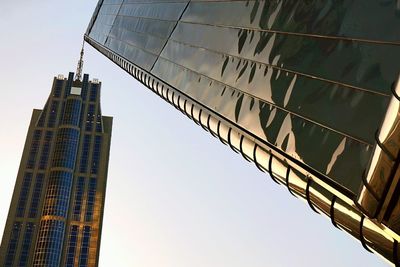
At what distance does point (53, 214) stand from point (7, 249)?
46.7 ft

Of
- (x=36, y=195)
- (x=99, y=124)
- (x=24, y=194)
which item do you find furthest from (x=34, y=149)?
(x=99, y=124)

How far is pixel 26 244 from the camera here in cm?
11931

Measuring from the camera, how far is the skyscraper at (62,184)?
11869cm

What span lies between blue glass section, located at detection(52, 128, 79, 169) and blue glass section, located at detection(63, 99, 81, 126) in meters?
3.28

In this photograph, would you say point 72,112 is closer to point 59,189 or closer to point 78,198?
point 59,189

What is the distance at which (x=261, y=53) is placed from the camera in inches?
523

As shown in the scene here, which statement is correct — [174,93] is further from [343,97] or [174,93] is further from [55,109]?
[55,109]

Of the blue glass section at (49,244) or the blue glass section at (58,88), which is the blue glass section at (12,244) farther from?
the blue glass section at (58,88)

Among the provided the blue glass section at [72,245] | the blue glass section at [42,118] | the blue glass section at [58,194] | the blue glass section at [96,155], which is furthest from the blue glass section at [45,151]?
the blue glass section at [72,245]

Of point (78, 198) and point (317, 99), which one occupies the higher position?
point (78, 198)

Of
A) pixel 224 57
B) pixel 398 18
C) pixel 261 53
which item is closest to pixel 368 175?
pixel 398 18

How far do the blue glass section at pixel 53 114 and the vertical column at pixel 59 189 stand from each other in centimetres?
389

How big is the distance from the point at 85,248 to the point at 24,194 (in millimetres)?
24153

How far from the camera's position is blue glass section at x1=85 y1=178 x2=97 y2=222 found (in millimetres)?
127312
